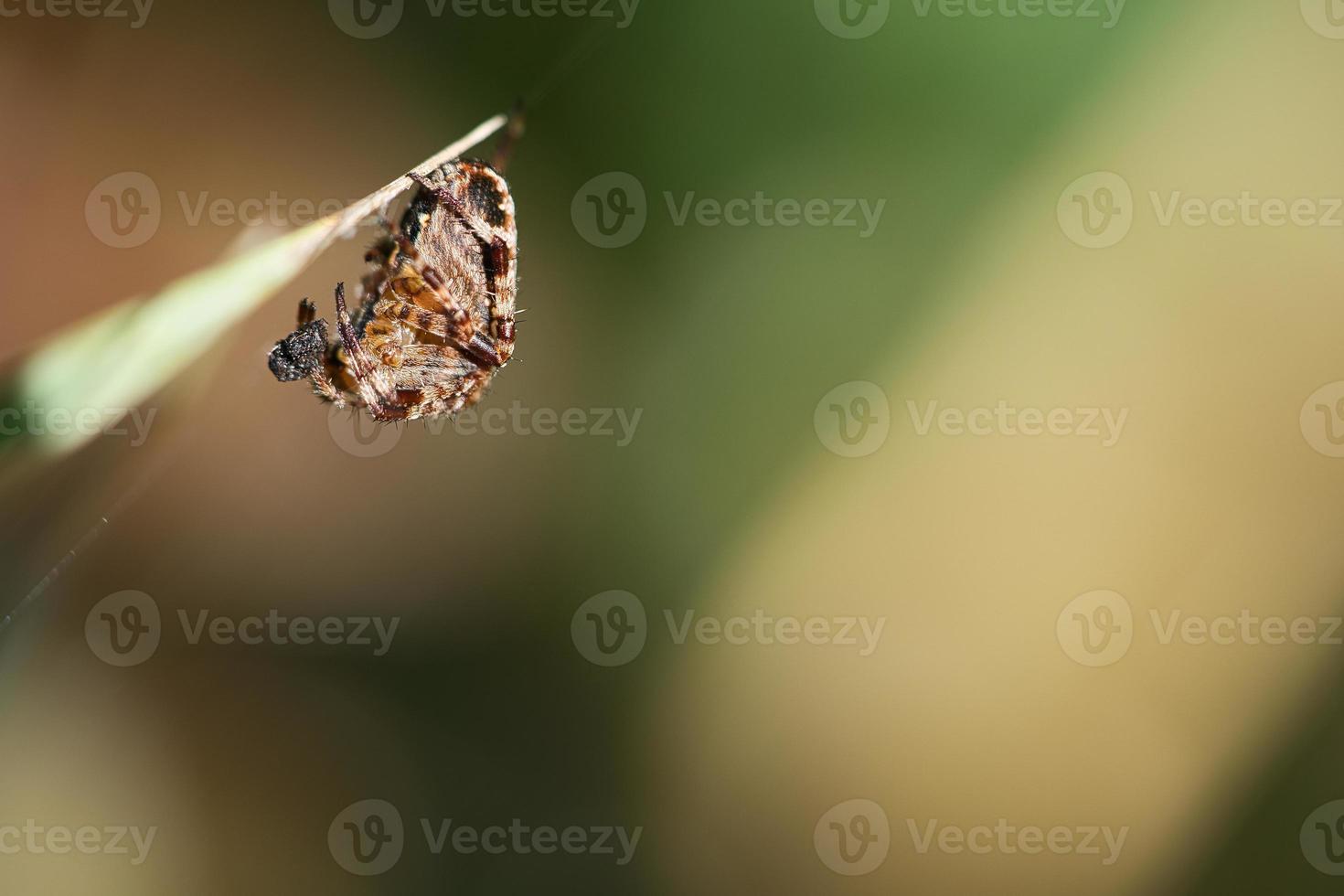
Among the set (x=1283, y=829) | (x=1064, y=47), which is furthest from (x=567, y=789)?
(x=1064, y=47)

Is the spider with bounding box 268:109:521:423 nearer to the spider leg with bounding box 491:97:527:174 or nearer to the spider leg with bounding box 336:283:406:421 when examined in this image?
the spider leg with bounding box 336:283:406:421

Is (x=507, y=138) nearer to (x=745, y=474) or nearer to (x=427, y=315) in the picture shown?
(x=427, y=315)

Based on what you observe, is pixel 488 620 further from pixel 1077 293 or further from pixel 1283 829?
pixel 1283 829

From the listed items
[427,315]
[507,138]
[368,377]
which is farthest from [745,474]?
[368,377]

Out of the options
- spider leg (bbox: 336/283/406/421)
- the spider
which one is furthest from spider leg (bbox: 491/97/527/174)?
spider leg (bbox: 336/283/406/421)

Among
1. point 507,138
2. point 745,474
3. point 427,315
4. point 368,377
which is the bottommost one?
point 368,377

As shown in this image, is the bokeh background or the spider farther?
the bokeh background
